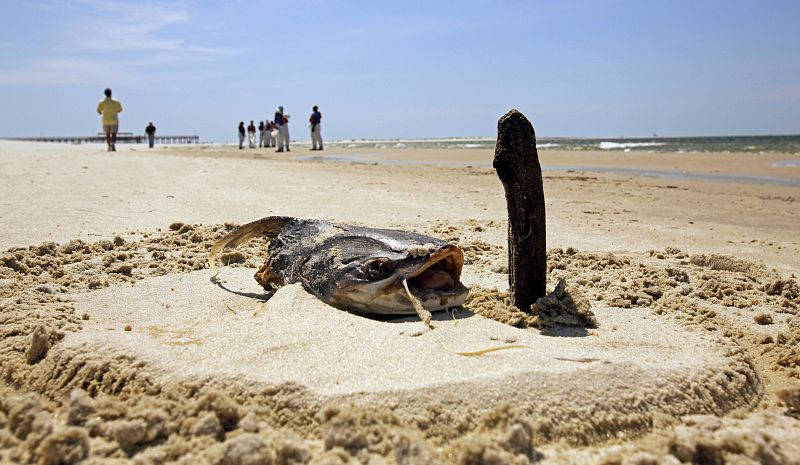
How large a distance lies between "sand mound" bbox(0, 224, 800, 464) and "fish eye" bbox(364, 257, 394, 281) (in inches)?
11.5

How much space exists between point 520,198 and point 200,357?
1985mm

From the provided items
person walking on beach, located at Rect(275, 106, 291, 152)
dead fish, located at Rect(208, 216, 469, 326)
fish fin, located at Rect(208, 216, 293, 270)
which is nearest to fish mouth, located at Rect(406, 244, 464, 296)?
dead fish, located at Rect(208, 216, 469, 326)

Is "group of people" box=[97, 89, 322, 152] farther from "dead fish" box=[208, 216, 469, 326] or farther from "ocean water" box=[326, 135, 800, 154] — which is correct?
"dead fish" box=[208, 216, 469, 326]

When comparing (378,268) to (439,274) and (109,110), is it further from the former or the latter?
(109,110)

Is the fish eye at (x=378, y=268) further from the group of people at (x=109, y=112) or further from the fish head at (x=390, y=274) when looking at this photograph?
the group of people at (x=109, y=112)

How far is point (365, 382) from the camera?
2.53 meters

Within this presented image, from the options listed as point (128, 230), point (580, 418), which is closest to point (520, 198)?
point (580, 418)

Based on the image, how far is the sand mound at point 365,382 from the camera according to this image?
2.23 metres

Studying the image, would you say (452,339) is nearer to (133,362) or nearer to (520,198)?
(520,198)

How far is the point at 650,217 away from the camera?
27.5 ft

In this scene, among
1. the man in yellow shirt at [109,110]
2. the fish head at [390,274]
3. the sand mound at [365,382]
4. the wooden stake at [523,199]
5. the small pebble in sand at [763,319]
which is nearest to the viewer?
the sand mound at [365,382]

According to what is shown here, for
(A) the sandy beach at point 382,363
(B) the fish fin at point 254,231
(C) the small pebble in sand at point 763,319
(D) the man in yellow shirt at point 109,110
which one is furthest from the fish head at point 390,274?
Answer: (D) the man in yellow shirt at point 109,110

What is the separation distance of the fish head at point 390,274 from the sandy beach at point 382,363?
0.11 meters

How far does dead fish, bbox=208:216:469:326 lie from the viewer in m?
3.46
